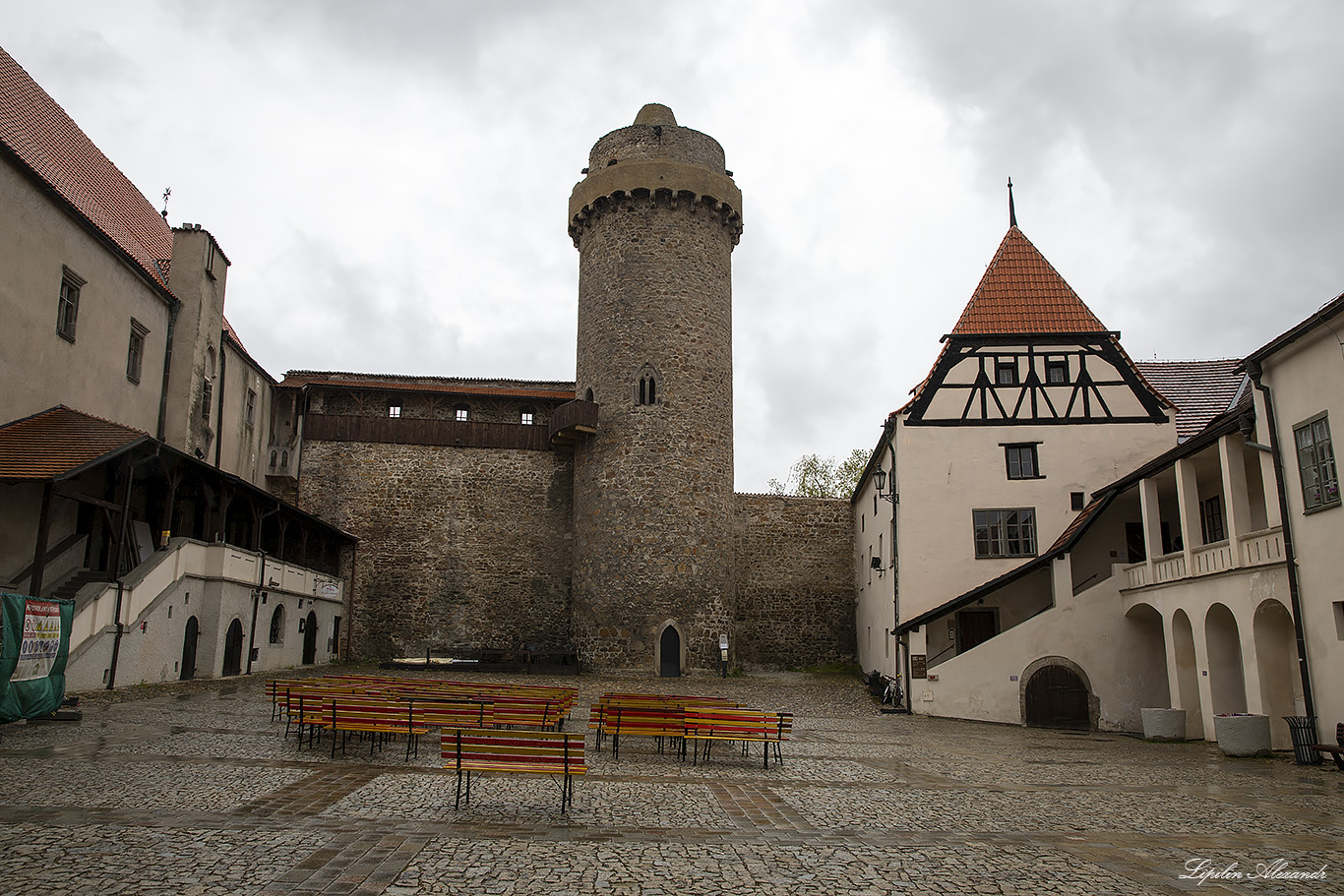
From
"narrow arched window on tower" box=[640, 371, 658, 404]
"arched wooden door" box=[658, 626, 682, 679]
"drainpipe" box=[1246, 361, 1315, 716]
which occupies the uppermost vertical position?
"narrow arched window on tower" box=[640, 371, 658, 404]

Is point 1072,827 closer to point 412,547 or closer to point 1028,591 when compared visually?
point 1028,591

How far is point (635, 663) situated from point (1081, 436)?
42.4ft

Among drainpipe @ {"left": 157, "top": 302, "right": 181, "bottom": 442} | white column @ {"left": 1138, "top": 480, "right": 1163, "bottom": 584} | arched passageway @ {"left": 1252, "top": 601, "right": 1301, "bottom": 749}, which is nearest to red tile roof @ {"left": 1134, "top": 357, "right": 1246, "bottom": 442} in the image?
white column @ {"left": 1138, "top": 480, "right": 1163, "bottom": 584}

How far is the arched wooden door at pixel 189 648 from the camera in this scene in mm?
18109

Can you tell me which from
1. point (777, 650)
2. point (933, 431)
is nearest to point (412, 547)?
point (777, 650)

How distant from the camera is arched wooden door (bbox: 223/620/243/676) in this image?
20.1m

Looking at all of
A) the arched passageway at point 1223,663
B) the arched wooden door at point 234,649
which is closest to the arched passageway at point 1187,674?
the arched passageway at point 1223,663

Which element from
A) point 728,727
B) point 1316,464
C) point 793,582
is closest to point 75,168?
point 728,727

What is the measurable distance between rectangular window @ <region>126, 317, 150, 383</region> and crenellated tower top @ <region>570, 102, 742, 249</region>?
12.9 metres

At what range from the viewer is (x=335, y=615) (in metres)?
28.7

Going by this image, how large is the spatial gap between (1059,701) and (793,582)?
14204 millimetres

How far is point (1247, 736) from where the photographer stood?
12461 mm

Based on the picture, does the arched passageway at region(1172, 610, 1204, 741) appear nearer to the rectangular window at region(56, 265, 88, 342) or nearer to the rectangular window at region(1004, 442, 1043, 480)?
the rectangular window at region(1004, 442, 1043, 480)

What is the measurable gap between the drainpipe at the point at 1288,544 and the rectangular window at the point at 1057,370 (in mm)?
7711
